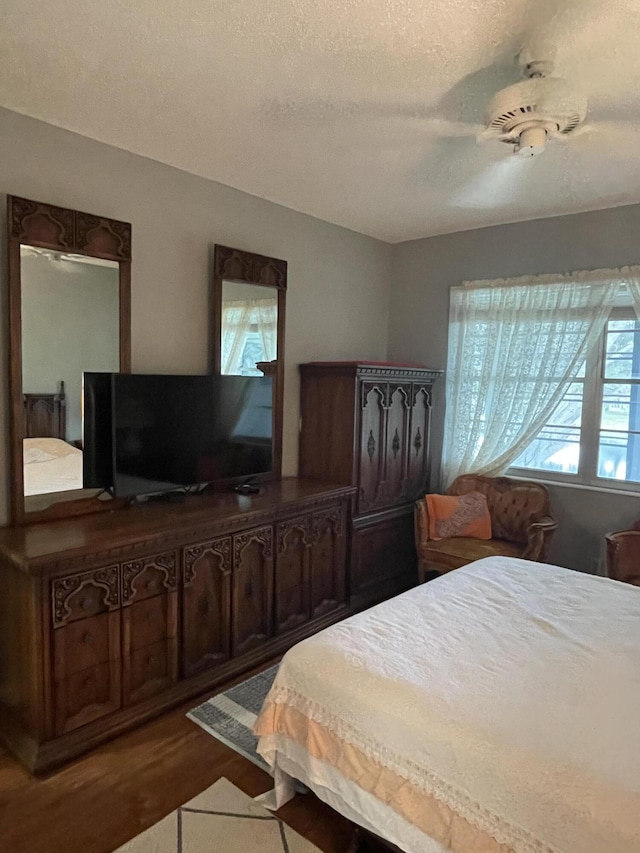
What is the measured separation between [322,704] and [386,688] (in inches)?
8.7

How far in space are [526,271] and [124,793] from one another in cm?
375

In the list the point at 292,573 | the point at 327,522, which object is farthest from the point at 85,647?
the point at 327,522

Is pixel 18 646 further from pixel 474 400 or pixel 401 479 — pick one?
pixel 474 400

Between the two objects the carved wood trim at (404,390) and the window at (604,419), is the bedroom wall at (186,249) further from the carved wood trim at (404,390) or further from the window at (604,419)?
the window at (604,419)

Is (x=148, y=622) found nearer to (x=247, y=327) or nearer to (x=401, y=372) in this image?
(x=247, y=327)

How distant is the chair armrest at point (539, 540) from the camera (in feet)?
11.4

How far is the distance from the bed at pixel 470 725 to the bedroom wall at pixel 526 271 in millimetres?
1547

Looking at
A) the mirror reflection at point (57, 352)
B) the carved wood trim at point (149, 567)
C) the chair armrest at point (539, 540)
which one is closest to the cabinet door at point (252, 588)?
the carved wood trim at point (149, 567)

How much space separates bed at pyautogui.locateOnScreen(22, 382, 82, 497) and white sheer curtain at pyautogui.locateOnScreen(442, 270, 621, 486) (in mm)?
2714

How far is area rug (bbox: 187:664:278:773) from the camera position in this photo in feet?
7.86

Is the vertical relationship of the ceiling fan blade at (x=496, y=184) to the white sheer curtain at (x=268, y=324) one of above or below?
above

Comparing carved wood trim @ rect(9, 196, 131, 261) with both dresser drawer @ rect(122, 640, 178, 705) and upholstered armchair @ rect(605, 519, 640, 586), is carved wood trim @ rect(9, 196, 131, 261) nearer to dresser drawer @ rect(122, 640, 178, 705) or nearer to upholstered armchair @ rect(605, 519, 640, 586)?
dresser drawer @ rect(122, 640, 178, 705)

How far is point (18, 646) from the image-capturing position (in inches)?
90.1

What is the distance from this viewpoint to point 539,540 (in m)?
3.46
